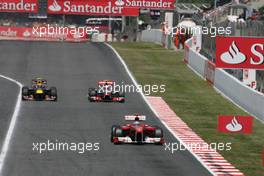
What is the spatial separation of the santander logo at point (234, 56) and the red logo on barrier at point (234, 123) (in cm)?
595

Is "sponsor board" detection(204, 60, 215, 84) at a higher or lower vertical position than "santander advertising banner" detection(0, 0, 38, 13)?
lower

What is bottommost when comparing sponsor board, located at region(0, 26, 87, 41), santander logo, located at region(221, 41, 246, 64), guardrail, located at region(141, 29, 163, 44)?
sponsor board, located at region(0, 26, 87, 41)

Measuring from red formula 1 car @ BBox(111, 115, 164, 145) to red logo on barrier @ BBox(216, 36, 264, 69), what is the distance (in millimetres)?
8218

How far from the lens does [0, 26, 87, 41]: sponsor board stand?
8794 centimetres

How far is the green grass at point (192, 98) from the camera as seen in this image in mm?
27453

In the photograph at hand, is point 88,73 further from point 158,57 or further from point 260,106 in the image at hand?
point 260,106

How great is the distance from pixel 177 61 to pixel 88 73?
11.7m

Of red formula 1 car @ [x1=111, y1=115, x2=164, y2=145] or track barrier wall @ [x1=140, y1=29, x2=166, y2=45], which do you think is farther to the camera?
track barrier wall @ [x1=140, y1=29, x2=166, y2=45]

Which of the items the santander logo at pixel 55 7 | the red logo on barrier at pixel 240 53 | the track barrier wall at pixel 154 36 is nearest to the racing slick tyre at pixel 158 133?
the red logo on barrier at pixel 240 53

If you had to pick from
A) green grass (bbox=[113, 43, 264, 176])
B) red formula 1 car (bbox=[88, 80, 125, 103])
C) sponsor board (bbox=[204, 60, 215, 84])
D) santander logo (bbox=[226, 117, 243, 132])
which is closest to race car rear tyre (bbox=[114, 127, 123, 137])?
green grass (bbox=[113, 43, 264, 176])

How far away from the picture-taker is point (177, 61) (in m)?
61.3

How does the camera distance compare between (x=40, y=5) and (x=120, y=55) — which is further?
(x=40, y=5)

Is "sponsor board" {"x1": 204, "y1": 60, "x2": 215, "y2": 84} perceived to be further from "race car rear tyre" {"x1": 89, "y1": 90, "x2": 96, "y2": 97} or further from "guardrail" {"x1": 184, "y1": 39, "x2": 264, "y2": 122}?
"race car rear tyre" {"x1": 89, "y1": 90, "x2": 96, "y2": 97}

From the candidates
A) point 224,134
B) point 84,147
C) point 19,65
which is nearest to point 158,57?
point 19,65
